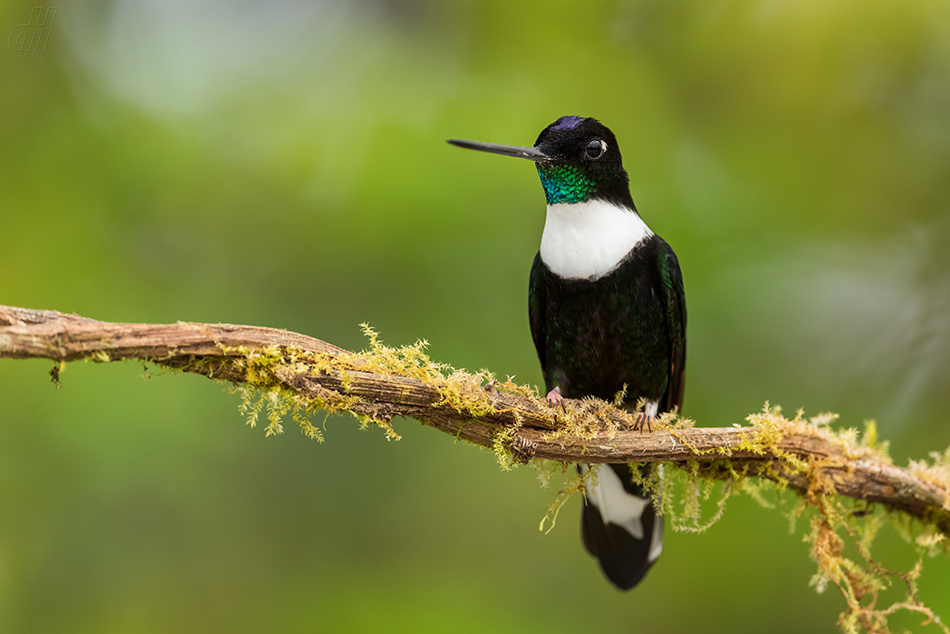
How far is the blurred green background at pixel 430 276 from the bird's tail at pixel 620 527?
33.7 inches

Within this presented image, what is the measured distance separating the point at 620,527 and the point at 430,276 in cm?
155

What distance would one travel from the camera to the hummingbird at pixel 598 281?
239 centimetres

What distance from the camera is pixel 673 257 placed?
2.50 metres

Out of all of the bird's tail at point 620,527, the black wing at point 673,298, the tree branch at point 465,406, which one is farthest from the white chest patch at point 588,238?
the bird's tail at point 620,527

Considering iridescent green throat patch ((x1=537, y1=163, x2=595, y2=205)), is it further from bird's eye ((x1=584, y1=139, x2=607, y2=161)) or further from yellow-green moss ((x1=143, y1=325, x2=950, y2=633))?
yellow-green moss ((x1=143, y1=325, x2=950, y2=633))

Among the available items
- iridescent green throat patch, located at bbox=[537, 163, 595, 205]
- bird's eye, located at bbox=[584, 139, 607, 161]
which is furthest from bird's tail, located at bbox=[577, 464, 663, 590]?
bird's eye, located at bbox=[584, 139, 607, 161]

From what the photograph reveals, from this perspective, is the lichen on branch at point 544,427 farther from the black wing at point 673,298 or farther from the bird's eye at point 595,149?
the bird's eye at point 595,149

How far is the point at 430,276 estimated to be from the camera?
3588 mm

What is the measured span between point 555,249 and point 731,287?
1687mm

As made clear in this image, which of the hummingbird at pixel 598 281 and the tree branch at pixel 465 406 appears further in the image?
the hummingbird at pixel 598 281

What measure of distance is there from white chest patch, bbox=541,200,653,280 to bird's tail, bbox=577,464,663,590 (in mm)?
835

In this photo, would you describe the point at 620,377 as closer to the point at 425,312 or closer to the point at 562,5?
the point at 425,312

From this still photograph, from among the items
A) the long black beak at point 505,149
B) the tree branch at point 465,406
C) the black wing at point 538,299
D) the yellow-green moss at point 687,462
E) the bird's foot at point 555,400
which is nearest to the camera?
the tree branch at point 465,406

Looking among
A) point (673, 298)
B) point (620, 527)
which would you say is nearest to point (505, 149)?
point (673, 298)
